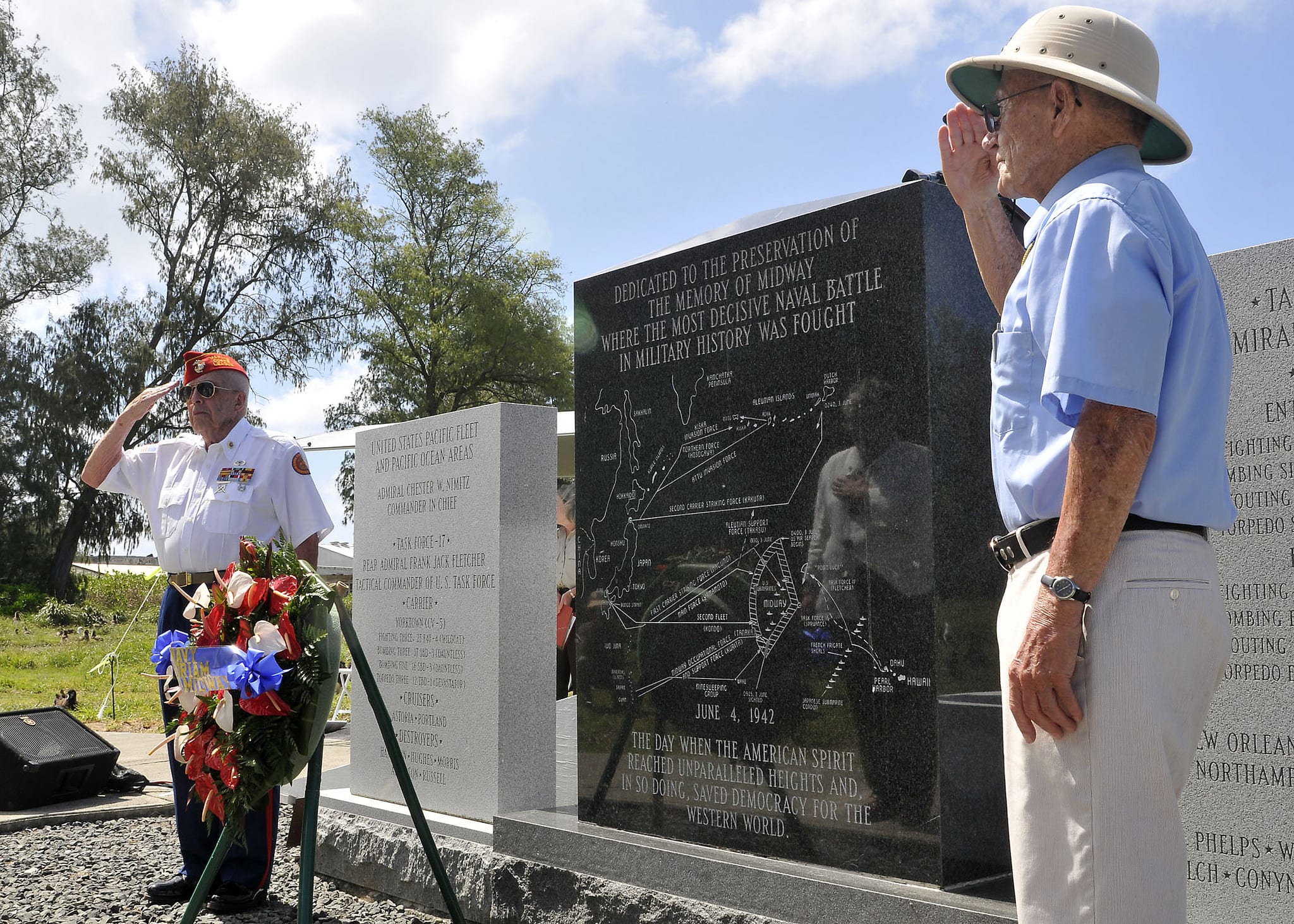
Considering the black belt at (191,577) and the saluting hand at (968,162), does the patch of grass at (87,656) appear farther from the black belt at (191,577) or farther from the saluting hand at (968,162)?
the saluting hand at (968,162)

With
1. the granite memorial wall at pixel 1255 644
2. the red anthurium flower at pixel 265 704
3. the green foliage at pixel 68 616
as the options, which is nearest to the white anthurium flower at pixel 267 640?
the red anthurium flower at pixel 265 704

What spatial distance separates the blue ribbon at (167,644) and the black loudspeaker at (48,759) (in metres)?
4.98

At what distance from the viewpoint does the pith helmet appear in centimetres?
199

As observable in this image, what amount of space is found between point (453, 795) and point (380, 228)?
82.6 ft

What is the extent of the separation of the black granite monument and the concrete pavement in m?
2.43

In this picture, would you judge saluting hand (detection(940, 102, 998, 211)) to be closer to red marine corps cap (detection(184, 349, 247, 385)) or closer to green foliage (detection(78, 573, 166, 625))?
red marine corps cap (detection(184, 349, 247, 385))

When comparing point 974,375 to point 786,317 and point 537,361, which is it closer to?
point 786,317

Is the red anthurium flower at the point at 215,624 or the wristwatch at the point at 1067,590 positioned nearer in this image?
the wristwatch at the point at 1067,590

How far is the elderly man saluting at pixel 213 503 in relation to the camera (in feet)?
15.5

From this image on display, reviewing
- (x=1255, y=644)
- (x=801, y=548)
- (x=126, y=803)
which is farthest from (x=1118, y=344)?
(x=126, y=803)

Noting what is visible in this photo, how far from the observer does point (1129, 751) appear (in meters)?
1.80

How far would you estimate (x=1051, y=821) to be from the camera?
187cm

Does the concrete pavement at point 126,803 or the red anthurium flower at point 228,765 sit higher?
the red anthurium flower at point 228,765

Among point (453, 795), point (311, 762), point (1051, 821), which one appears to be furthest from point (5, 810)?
point (1051, 821)
